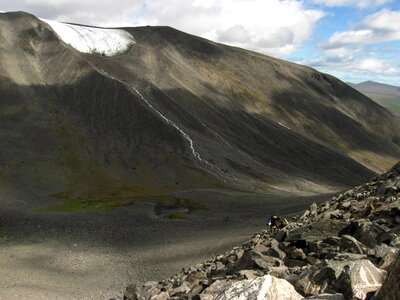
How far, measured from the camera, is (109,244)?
42250 millimetres

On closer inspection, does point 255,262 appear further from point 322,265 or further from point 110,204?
point 110,204

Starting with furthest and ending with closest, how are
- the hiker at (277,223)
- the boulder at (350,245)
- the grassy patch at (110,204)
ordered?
the grassy patch at (110,204)
the hiker at (277,223)
the boulder at (350,245)

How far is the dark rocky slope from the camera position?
34.0ft

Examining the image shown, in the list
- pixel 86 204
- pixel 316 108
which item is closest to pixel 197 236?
pixel 86 204

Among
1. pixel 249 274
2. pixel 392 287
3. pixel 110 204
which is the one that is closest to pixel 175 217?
pixel 110 204

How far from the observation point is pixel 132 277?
34156 millimetres

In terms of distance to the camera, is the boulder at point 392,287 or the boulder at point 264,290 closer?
the boulder at point 392,287

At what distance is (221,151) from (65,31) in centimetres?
7679


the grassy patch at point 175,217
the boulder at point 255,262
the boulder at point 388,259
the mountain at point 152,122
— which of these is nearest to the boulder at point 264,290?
the boulder at point 388,259

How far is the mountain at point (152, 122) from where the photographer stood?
83125 mm

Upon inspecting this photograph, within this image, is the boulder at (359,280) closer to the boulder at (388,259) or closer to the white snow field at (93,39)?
the boulder at (388,259)

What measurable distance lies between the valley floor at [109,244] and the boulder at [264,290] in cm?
2172

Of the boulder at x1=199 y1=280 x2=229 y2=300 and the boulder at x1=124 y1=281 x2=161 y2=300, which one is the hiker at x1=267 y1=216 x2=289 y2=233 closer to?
the boulder at x1=124 y1=281 x2=161 y2=300

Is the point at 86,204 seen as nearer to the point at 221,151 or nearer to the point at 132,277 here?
the point at 132,277
